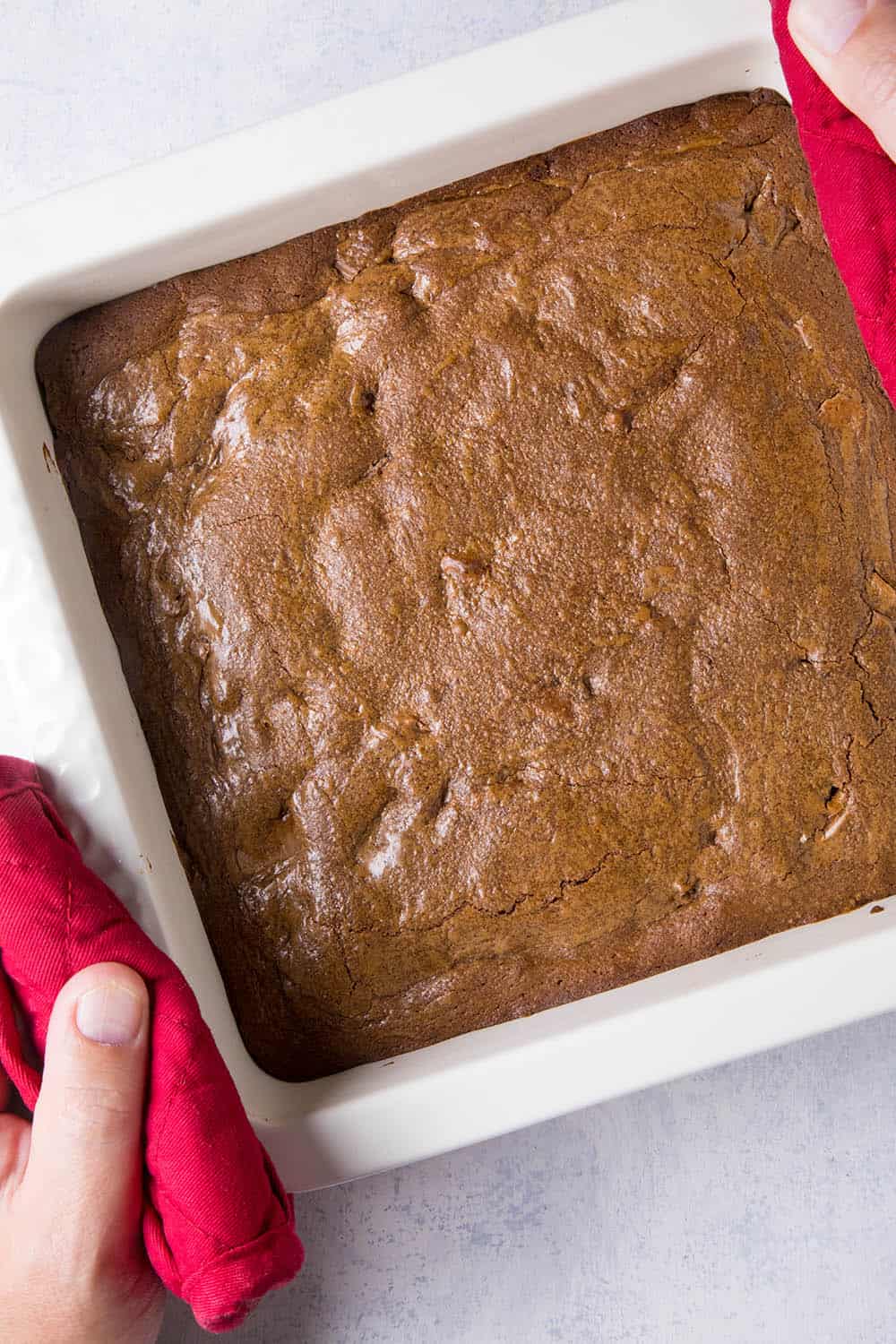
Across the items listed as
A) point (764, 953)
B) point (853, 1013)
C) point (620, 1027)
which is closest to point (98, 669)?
point (620, 1027)

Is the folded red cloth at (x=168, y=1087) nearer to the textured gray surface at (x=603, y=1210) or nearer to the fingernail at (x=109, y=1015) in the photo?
the fingernail at (x=109, y=1015)

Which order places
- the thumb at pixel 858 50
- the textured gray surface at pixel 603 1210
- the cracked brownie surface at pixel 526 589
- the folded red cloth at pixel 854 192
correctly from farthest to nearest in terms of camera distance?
the textured gray surface at pixel 603 1210 < the cracked brownie surface at pixel 526 589 < the folded red cloth at pixel 854 192 < the thumb at pixel 858 50

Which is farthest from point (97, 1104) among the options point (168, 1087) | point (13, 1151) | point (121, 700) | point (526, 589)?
point (526, 589)

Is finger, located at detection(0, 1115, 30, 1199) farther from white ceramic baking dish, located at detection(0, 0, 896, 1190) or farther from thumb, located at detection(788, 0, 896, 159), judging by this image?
thumb, located at detection(788, 0, 896, 159)

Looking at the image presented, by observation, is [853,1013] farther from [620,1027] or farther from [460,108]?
[460,108]

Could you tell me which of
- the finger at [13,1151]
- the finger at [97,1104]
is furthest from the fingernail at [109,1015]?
the finger at [13,1151]

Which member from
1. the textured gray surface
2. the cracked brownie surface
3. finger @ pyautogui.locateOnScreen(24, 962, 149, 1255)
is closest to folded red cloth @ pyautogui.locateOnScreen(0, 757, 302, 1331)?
finger @ pyautogui.locateOnScreen(24, 962, 149, 1255)

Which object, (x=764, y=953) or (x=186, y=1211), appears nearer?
(x=186, y=1211)
